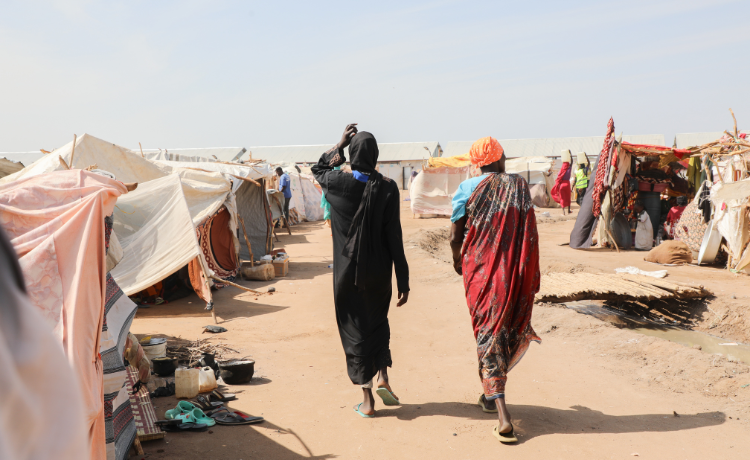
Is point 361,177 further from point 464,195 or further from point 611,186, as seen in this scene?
point 611,186

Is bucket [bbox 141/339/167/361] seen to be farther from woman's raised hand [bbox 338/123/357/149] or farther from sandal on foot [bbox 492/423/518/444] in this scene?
sandal on foot [bbox 492/423/518/444]

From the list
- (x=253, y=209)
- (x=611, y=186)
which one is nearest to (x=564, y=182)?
(x=611, y=186)

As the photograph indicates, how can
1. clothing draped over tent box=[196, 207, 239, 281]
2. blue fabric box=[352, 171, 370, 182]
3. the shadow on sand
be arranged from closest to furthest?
the shadow on sand < blue fabric box=[352, 171, 370, 182] < clothing draped over tent box=[196, 207, 239, 281]

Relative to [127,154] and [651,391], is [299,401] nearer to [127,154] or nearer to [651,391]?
[651,391]

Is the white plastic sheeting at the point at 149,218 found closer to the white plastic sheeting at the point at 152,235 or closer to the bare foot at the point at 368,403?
the white plastic sheeting at the point at 152,235

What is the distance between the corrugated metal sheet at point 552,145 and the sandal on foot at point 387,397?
4102 centimetres

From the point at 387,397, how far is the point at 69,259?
7.48 feet

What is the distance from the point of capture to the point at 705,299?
7.00 m

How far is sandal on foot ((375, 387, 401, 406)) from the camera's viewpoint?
12.5 ft

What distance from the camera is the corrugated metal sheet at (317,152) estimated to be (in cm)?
4753

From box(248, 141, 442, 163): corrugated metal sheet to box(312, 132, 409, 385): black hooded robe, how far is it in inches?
1689

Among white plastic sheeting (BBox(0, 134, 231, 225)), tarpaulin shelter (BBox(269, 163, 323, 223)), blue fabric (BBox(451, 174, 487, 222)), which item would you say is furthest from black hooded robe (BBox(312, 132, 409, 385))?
tarpaulin shelter (BBox(269, 163, 323, 223))

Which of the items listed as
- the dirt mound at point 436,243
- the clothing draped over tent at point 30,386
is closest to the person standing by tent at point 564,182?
the dirt mound at point 436,243

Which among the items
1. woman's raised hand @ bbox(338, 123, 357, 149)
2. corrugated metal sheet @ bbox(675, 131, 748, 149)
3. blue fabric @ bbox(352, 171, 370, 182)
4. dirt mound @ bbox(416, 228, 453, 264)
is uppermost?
corrugated metal sheet @ bbox(675, 131, 748, 149)
